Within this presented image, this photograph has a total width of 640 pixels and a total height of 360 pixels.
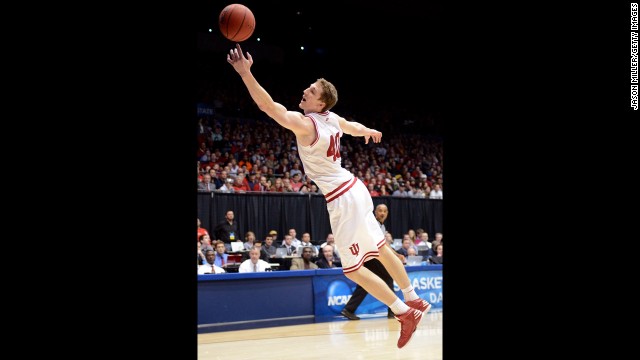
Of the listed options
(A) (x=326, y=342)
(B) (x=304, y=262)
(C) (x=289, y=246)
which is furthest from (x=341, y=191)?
(C) (x=289, y=246)

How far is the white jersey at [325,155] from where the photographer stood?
558 centimetres

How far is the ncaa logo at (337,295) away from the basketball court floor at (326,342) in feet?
2.97

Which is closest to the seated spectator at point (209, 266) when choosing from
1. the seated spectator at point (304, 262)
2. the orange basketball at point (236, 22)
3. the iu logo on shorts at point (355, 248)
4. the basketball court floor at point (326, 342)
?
the seated spectator at point (304, 262)

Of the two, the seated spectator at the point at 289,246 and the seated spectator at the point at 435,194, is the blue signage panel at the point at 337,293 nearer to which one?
the seated spectator at the point at 289,246

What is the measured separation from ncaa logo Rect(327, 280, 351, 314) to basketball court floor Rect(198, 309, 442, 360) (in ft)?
2.97

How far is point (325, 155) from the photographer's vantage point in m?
5.65

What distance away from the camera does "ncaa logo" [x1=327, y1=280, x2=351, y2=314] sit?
11.2 meters

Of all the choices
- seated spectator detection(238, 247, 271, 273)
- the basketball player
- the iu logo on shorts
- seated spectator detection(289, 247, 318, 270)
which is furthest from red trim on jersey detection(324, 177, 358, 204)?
seated spectator detection(289, 247, 318, 270)

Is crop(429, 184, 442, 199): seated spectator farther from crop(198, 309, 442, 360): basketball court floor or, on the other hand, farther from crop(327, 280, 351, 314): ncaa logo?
crop(198, 309, 442, 360): basketball court floor

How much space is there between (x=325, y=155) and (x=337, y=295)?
6059 mm

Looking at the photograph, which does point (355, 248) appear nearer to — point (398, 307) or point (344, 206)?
point (344, 206)
